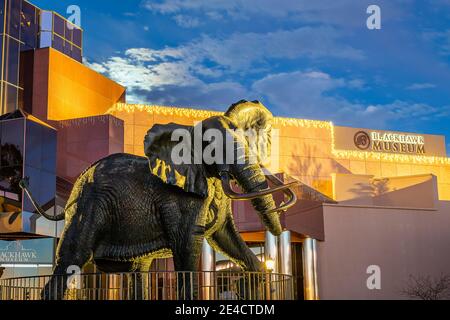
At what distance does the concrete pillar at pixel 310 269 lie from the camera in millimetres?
30625

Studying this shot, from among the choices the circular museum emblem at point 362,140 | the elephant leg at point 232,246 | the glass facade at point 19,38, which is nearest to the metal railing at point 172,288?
the elephant leg at point 232,246

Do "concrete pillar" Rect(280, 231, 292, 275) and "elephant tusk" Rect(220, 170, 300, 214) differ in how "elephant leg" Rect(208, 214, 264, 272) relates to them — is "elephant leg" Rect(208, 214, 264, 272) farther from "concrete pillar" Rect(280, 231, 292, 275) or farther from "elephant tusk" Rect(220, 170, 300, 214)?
"concrete pillar" Rect(280, 231, 292, 275)

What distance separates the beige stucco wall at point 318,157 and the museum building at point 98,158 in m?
0.14

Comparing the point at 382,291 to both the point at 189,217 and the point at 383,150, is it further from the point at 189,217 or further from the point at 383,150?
the point at 189,217

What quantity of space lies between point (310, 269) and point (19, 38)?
17704mm

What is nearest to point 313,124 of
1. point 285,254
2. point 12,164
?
point 285,254

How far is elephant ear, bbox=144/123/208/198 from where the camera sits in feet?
35.9

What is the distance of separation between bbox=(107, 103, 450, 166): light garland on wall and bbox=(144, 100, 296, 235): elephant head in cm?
2480

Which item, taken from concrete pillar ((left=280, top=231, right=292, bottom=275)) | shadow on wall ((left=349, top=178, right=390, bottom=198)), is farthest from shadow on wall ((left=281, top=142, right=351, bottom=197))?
concrete pillar ((left=280, top=231, right=292, bottom=275))

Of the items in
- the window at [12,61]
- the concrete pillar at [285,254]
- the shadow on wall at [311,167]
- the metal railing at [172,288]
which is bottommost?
the metal railing at [172,288]

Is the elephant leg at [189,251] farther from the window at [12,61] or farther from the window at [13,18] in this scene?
the window at [13,18]

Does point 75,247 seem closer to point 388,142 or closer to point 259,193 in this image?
point 259,193

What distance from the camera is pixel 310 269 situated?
3109 centimetres
